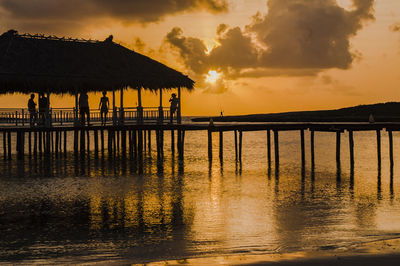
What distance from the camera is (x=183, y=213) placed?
12984mm

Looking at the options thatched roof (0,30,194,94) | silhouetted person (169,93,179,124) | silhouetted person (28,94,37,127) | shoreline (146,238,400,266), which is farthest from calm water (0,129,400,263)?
thatched roof (0,30,194,94)

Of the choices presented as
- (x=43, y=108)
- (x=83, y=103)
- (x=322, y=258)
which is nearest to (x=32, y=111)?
(x=43, y=108)

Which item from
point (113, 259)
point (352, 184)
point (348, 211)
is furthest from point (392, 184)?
point (113, 259)

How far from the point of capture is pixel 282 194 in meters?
16.5

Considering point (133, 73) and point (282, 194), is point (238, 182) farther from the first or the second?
point (133, 73)

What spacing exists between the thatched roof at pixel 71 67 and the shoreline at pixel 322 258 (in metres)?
21.9

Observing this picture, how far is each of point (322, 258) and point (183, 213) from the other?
5424mm

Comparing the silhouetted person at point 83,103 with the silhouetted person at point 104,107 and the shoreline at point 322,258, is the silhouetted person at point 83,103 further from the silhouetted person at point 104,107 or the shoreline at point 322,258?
the shoreline at point 322,258

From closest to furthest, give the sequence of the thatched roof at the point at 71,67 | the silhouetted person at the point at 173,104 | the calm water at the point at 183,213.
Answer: the calm water at the point at 183,213
the thatched roof at the point at 71,67
the silhouetted person at the point at 173,104


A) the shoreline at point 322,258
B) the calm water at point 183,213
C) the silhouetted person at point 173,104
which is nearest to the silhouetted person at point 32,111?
the calm water at point 183,213

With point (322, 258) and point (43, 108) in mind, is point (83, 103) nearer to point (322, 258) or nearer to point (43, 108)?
point (43, 108)

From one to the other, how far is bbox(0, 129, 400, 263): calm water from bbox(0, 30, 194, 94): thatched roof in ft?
22.1

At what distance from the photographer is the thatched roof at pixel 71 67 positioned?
92.5ft

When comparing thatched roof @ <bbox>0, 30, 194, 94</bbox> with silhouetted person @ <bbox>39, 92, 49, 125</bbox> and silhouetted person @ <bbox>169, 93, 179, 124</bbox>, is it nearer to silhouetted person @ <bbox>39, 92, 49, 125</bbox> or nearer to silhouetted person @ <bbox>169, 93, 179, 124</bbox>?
silhouetted person @ <bbox>39, 92, 49, 125</bbox>
